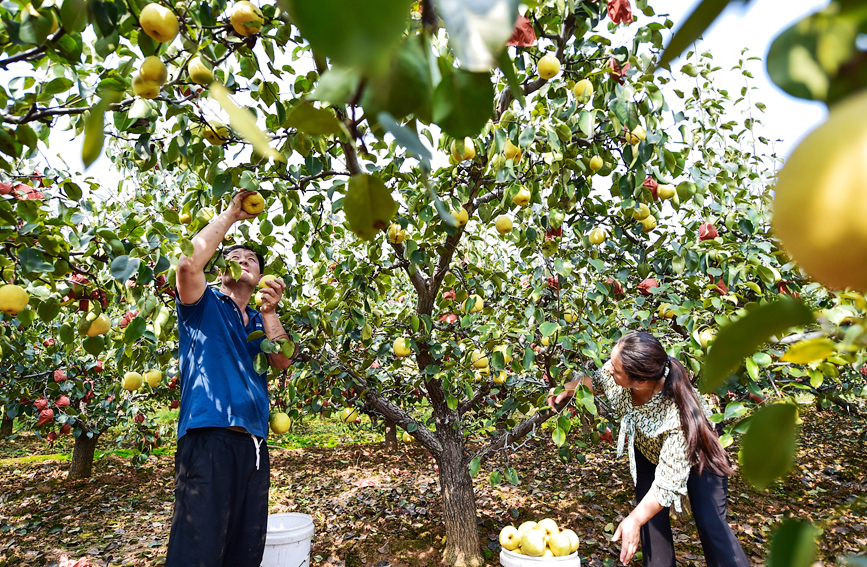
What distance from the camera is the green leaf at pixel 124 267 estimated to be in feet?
3.78

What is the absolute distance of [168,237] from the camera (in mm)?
1281

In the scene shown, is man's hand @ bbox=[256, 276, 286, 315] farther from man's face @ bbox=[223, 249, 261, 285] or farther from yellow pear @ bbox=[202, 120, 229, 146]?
yellow pear @ bbox=[202, 120, 229, 146]

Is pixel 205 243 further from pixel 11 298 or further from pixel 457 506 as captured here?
pixel 457 506

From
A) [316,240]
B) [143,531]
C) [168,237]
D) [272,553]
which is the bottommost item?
[143,531]

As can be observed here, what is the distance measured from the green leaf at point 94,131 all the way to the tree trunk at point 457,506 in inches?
110

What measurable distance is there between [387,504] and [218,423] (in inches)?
101

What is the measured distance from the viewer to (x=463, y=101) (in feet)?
1.03

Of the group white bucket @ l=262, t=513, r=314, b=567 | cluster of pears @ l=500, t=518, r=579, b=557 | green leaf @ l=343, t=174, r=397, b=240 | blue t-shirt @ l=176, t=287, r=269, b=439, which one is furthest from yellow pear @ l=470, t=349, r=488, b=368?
green leaf @ l=343, t=174, r=397, b=240

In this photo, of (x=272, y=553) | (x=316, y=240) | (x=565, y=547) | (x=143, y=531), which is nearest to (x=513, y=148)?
(x=316, y=240)

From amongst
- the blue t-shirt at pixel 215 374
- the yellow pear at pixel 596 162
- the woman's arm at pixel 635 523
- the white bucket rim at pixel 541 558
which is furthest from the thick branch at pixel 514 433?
the yellow pear at pixel 596 162

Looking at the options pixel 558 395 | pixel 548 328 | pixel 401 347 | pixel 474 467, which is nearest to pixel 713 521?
pixel 558 395

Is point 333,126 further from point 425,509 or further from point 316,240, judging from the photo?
point 425,509

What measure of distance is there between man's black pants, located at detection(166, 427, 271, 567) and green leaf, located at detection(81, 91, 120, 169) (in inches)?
61.5

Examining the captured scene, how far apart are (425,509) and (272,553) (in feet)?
4.93
